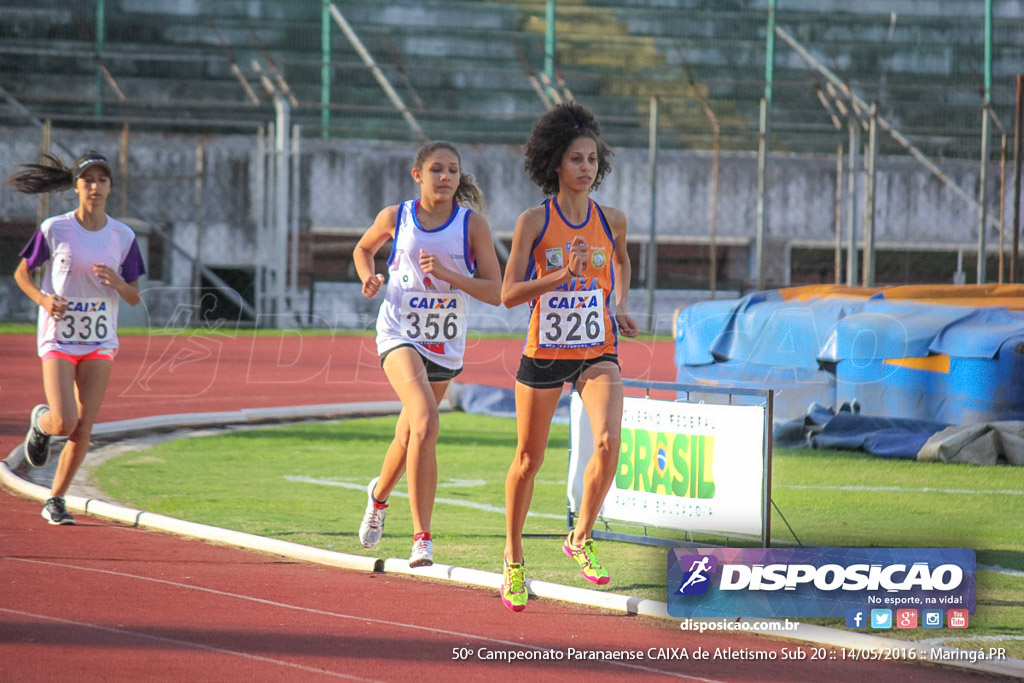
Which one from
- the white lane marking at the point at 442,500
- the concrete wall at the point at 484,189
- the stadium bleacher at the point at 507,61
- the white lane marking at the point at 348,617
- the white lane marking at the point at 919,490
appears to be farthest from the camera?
the stadium bleacher at the point at 507,61

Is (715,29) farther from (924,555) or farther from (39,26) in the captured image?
(924,555)

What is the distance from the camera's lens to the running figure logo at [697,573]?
610cm

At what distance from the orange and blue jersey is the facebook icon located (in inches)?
65.0

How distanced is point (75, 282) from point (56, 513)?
1414mm

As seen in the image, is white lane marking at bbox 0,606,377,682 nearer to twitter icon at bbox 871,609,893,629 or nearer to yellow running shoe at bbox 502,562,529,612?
yellow running shoe at bbox 502,562,529,612

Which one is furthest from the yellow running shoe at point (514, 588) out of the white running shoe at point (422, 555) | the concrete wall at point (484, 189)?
the concrete wall at point (484, 189)

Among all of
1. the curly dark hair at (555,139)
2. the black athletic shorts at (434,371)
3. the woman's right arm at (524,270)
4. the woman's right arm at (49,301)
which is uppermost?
the curly dark hair at (555,139)

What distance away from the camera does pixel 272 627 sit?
236 inches

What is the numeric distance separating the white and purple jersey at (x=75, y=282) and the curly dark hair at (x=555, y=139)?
3.08m

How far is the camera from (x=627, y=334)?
261 inches

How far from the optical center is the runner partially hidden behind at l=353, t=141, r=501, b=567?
7020mm

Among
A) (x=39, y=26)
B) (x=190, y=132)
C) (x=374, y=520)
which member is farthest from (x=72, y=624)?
(x=39, y=26)

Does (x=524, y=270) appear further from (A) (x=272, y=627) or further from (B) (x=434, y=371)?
(A) (x=272, y=627)

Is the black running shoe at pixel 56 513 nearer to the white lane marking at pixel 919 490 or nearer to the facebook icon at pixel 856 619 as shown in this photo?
the facebook icon at pixel 856 619
